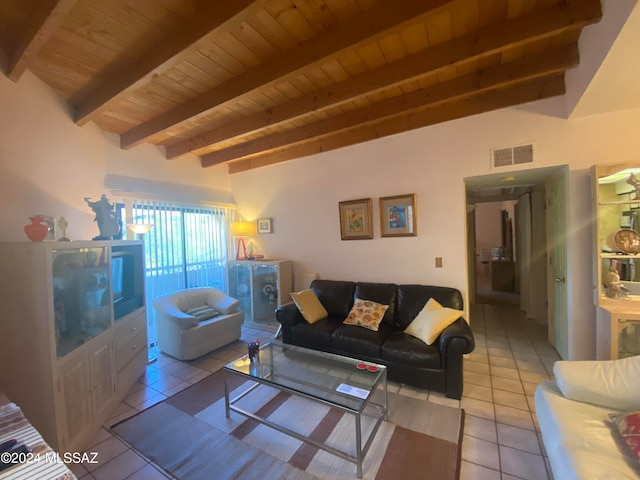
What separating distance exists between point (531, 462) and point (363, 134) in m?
3.43

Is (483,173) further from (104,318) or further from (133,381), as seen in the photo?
(133,381)

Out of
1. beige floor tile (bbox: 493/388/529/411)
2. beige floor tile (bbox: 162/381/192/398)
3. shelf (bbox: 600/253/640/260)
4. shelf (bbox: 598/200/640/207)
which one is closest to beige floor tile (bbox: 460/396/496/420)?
beige floor tile (bbox: 493/388/529/411)

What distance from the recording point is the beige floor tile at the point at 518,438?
1779 mm

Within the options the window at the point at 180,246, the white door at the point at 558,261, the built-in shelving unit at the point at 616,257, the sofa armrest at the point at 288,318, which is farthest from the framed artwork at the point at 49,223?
the white door at the point at 558,261

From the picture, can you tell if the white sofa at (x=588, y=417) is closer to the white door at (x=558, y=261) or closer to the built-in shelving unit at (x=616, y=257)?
the built-in shelving unit at (x=616, y=257)

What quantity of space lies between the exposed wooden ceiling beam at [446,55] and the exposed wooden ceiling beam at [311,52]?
0.59 meters

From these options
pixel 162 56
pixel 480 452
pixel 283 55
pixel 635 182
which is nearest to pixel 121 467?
pixel 480 452

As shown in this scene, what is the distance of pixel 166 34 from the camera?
5.90 feet

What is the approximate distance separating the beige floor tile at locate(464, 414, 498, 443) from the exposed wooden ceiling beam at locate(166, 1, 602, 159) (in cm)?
271

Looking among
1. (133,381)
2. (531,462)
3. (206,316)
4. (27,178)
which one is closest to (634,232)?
(531,462)

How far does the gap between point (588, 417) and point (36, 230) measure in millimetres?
3642

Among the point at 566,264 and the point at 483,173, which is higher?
the point at 483,173

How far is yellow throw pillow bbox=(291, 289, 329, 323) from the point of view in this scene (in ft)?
10.5

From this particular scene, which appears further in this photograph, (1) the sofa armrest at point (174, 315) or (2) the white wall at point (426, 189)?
(1) the sofa armrest at point (174, 315)
